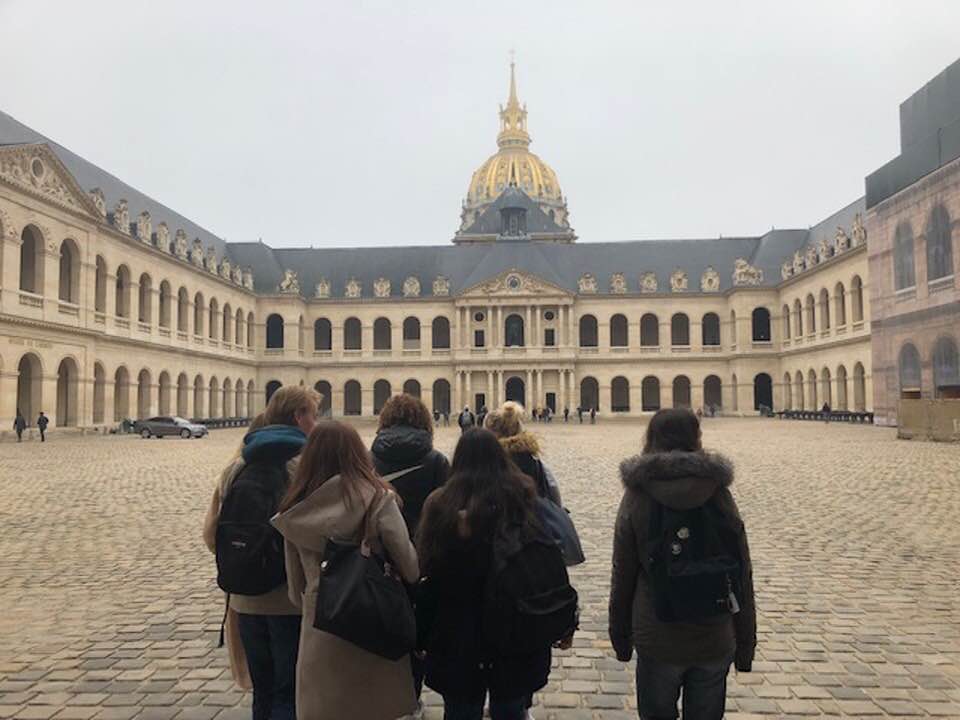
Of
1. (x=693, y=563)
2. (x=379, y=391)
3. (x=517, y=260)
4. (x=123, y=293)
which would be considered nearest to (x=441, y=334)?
(x=379, y=391)

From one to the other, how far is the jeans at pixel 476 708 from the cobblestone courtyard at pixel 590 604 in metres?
1.39

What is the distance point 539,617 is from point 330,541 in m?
1.06

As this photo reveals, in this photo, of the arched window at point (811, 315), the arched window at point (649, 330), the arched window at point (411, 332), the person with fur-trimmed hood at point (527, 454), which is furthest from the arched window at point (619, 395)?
the person with fur-trimmed hood at point (527, 454)

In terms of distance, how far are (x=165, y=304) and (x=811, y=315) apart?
43.3 metres

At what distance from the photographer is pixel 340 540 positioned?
3.58 m

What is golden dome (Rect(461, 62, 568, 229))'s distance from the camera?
102 m

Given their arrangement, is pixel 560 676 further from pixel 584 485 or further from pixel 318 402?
pixel 584 485

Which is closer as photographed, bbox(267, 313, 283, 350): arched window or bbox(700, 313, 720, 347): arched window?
bbox(267, 313, 283, 350): arched window

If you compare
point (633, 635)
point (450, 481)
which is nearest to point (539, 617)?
point (633, 635)

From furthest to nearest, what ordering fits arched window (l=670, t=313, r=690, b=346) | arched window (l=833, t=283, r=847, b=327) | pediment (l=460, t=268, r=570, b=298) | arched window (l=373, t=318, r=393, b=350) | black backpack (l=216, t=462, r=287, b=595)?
arched window (l=373, t=318, r=393, b=350) → arched window (l=670, t=313, r=690, b=346) → pediment (l=460, t=268, r=570, b=298) → arched window (l=833, t=283, r=847, b=327) → black backpack (l=216, t=462, r=287, b=595)

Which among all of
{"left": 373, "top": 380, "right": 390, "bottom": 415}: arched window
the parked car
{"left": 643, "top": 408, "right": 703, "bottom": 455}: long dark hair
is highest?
{"left": 373, "top": 380, "right": 390, "bottom": 415}: arched window

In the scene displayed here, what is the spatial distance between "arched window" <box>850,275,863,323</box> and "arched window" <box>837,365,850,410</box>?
361cm

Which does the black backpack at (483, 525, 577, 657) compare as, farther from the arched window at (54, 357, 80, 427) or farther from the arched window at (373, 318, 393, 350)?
the arched window at (373, 318, 393, 350)

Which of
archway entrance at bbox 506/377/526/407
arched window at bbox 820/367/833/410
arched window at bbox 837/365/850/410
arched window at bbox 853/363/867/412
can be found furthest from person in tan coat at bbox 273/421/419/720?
archway entrance at bbox 506/377/526/407
